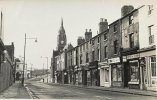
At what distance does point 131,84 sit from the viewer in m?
26.3

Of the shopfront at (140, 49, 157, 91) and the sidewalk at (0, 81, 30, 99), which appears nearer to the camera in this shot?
the sidewalk at (0, 81, 30, 99)

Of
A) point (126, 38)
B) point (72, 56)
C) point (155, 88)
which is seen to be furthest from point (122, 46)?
point (72, 56)

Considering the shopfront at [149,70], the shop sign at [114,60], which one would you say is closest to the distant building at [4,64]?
the shop sign at [114,60]

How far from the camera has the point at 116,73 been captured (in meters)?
30.0

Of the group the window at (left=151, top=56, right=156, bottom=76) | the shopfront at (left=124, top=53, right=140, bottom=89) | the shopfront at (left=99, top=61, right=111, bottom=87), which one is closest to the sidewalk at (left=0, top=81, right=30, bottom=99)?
the shopfront at (left=124, top=53, right=140, bottom=89)

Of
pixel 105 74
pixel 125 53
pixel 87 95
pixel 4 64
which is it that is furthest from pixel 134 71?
pixel 4 64

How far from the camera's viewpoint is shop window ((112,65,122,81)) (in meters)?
28.9

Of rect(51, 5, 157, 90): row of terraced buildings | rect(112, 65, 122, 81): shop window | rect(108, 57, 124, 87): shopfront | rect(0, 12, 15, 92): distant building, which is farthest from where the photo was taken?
rect(112, 65, 122, 81): shop window

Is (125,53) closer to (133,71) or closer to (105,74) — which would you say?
(133,71)

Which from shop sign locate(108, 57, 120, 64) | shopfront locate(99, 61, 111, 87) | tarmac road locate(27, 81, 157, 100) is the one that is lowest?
tarmac road locate(27, 81, 157, 100)

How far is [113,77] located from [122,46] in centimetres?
→ 412

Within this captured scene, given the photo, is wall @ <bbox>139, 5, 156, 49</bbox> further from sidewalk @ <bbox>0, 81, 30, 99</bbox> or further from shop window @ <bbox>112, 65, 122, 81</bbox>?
sidewalk @ <bbox>0, 81, 30, 99</bbox>

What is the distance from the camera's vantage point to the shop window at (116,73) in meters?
28.9

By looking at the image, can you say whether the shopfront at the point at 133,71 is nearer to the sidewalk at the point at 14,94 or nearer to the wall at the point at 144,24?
the wall at the point at 144,24
